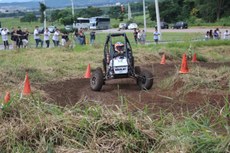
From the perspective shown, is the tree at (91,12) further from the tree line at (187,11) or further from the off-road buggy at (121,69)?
the off-road buggy at (121,69)

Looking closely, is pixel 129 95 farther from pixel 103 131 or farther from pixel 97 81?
pixel 103 131

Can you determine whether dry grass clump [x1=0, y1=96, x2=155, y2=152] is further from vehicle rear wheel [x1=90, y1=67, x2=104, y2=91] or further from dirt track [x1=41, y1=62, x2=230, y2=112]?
vehicle rear wheel [x1=90, y1=67, x2=104, y2=91]

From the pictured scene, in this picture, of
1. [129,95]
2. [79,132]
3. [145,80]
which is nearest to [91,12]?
[145,80]

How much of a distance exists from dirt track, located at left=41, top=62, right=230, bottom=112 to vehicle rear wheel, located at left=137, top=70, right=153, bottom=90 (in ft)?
0.52

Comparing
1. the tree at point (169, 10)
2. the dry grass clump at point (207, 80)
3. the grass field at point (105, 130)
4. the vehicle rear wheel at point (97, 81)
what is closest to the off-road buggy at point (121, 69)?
the vehicle rear wheel at point (97, 81)

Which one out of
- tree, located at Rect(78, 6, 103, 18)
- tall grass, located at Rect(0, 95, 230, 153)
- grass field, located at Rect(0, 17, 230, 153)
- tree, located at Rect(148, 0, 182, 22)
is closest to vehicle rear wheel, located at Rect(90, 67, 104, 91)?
grass field, located at Rect(0, 17, 230, 153)

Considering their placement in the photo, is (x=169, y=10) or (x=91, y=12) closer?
(x=169, y=10)

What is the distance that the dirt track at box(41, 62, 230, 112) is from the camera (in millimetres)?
9633

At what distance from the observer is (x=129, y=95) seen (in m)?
11.4

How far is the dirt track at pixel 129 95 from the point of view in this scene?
31.6 feet

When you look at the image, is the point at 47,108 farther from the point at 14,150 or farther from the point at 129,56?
the point at 129,56

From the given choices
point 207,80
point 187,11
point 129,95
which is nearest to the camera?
point 129,95

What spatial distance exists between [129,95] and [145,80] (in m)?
0.90

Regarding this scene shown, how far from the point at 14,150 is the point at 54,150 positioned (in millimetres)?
503
